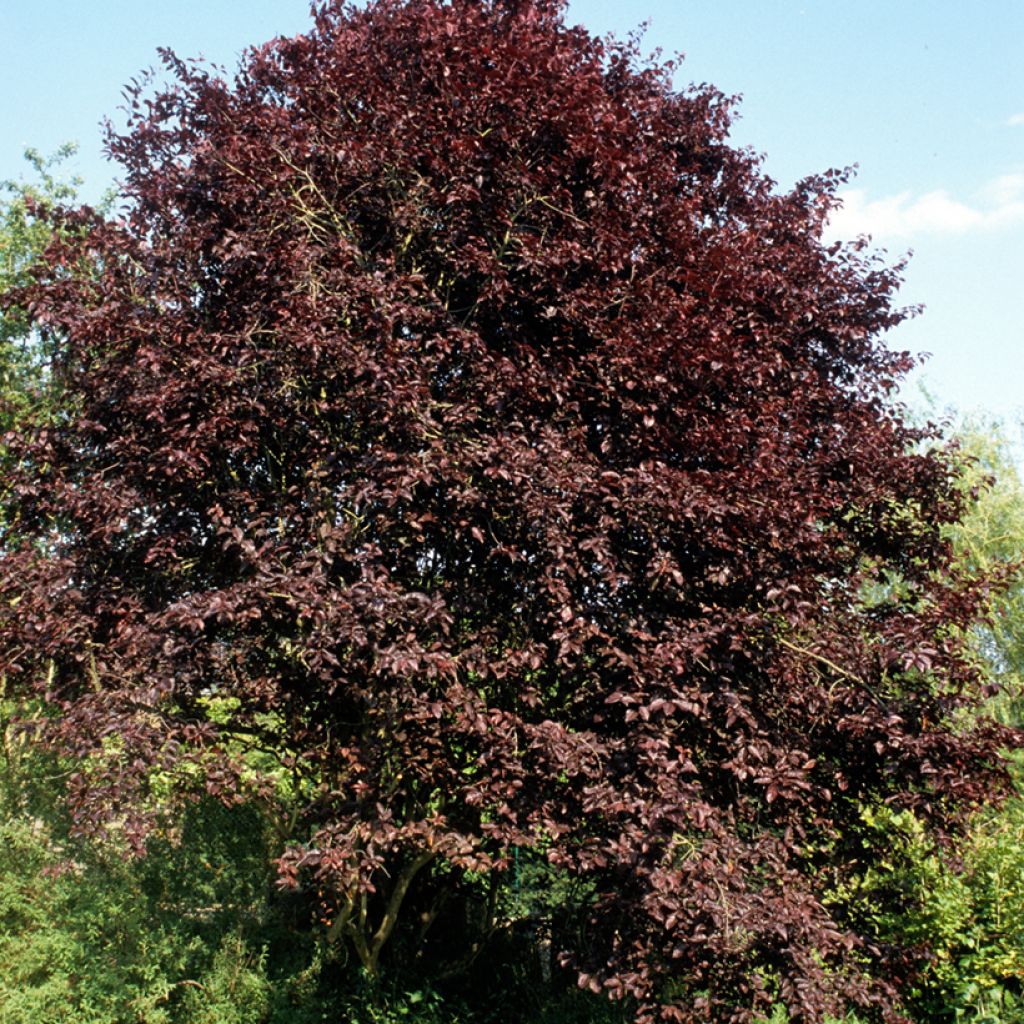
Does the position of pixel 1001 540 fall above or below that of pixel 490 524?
above

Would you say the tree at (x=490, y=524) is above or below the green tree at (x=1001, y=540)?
below

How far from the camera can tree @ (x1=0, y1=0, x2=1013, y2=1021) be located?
4504 mm

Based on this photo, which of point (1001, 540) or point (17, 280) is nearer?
point (17, 280)

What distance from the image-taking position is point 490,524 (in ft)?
16.3

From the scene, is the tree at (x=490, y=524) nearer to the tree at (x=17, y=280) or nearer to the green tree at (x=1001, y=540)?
the tree at (x=17, y=280)

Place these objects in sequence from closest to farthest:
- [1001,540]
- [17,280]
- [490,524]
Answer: [490,524]
[17,280]
[1001,540]

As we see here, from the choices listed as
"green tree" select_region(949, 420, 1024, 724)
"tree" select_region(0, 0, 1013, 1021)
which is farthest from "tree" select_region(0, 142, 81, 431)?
"green tree" select_region(949, 420, 1024, 724)

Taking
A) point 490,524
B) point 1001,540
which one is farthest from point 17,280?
point 1001,540

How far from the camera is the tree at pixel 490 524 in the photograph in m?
4.50

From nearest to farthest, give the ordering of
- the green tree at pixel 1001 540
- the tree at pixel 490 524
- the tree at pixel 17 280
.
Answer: the tree at pixel 490 524
the tree at pixel 17 280
the green tree at pixel 1001 540

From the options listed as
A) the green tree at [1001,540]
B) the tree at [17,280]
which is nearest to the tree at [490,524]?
the tree at [17,280]

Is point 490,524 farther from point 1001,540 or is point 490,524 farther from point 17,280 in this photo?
point 1001,540

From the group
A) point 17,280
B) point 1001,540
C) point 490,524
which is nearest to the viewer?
point 490,524

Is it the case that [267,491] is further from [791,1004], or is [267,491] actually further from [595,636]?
[791,1004]
